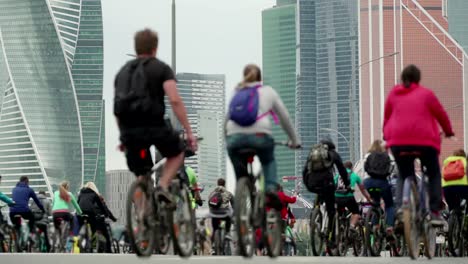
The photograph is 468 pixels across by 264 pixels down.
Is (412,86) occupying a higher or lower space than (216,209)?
higher

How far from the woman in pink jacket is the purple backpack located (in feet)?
5.48

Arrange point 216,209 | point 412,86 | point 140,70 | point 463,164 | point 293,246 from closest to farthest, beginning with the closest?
point 140,70, point 412,86, point 463,164, point 216,209, point 293,246

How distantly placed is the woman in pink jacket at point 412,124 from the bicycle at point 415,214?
0.11m

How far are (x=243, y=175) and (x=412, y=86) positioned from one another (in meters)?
2.07

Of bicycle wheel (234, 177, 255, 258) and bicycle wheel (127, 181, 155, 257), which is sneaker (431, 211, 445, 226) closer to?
bicycle wheel (234, 177, 255, 258)

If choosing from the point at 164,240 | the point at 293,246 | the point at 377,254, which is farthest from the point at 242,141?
the point at 293,246

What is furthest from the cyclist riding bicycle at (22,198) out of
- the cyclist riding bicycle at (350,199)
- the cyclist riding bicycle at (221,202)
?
the cyclist riding bicycle at (350,199)

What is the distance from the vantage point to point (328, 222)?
19.3 metres

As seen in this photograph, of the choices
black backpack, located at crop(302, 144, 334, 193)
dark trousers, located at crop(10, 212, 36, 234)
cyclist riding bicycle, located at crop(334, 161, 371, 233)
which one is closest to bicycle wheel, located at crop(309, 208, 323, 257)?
black backpack, located at crop(302, 144, 334, 193)

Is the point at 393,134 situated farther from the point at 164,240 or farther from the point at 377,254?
the point at 377,254

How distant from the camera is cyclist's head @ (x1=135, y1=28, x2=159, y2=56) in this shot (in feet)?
40.1

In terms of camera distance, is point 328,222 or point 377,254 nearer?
point 328,222

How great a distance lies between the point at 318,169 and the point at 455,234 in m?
2.19

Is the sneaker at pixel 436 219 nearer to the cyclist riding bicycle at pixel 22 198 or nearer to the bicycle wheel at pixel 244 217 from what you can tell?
the bicycle wheel at pixel 244 217
